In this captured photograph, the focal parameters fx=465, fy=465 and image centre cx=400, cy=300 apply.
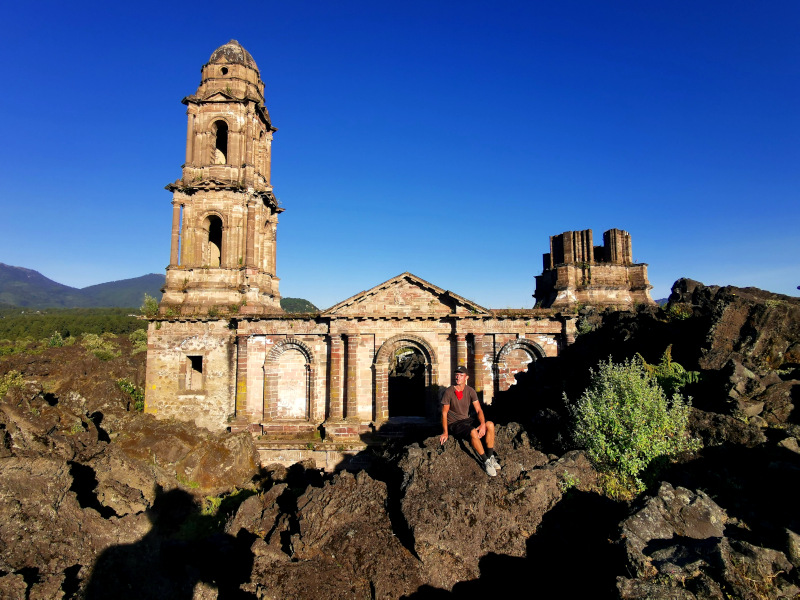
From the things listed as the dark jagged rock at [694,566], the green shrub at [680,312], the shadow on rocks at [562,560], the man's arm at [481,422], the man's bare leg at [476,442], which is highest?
the green shrub at [680,312]

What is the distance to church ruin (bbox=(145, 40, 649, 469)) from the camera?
19.5 metres

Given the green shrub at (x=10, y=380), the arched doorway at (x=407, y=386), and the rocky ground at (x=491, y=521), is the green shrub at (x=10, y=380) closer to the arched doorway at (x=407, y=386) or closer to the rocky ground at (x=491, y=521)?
the rocky ground at (x=491, y=521)

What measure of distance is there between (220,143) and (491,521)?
21142 mm

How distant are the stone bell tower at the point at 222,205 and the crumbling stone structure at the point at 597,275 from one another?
13.6 meters

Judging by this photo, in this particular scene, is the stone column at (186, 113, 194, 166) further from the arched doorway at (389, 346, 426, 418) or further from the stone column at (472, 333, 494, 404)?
the stone column at (472, 333, 494, 404)

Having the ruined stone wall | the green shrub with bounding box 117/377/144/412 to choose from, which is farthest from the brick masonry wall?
the green shrub with bounding box 117/377/144/412

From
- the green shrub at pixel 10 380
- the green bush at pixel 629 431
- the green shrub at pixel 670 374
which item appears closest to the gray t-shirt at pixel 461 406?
the green bush at pixel 629 431

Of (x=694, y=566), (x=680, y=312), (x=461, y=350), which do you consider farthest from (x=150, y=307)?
(x=680, y=312)

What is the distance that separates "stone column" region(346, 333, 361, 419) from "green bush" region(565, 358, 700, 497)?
422 inches

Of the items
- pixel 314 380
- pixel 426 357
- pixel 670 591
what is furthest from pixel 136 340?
pixel 670 591

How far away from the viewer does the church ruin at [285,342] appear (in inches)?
766

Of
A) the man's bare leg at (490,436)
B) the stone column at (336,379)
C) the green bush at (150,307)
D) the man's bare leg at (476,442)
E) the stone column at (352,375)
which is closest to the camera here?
the man's bare leg at (476,442)

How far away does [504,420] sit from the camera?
1770 centimetres

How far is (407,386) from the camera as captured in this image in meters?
25.8
